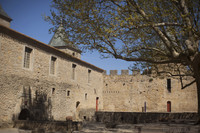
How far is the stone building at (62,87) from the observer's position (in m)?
14.8

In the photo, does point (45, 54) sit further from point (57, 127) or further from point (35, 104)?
point (57, 127)

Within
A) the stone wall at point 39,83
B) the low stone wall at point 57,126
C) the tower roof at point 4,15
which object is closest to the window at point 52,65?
the stone wall at point 39,83

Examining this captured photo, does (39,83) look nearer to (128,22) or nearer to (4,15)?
(128,22)

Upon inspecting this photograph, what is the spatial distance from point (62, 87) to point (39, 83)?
11.2 ft

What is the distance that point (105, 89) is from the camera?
3044 cm

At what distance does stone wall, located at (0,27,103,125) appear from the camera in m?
14.6

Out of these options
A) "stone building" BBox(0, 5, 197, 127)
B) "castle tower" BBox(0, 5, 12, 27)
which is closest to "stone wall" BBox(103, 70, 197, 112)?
"stone building" BBox(0, 5, 197, 127)

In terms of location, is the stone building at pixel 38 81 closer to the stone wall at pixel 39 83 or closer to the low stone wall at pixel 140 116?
the stone wall at pixel 39 83

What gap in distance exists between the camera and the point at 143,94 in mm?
29016

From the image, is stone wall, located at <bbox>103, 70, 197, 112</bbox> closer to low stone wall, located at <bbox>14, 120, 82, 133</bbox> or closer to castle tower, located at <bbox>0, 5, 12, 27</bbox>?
castle tower, located at <bbox>0, 5, 12, 27</bbox>

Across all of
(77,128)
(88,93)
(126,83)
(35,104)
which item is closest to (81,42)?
(77,128)

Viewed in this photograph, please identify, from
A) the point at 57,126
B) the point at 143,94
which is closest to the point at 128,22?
the point at 57,126

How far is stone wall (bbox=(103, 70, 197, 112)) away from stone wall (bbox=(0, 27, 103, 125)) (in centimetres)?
483

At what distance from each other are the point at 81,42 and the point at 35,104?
828 cm
